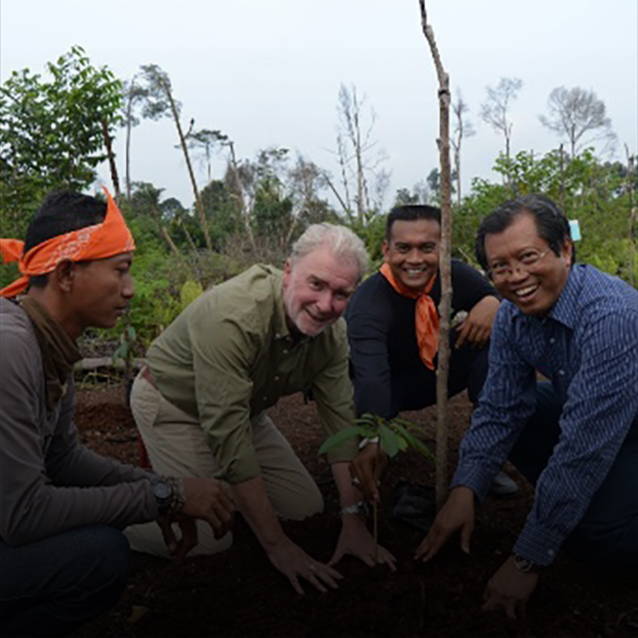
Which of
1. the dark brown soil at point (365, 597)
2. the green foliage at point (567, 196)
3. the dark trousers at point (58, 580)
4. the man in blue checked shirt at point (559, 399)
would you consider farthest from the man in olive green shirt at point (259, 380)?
the green foliage at point (567, 196)

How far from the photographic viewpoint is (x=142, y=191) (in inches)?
811

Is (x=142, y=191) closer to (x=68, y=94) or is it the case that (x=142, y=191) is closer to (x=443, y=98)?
(x=68, y=94)

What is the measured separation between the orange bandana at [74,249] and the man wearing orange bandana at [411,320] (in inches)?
59.1

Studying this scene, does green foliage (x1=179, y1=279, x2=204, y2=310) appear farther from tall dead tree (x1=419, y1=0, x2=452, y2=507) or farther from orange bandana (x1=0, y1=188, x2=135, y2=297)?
orange bandana (x1=0, y1=188, x2=135, y2=297)

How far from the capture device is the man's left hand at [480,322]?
10.9ft

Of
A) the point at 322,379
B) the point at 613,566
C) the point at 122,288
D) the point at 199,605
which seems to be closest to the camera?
the point at 122,288

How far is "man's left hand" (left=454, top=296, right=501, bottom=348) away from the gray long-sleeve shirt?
1.90 metres

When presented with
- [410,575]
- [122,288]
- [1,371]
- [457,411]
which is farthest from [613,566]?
[457,411]

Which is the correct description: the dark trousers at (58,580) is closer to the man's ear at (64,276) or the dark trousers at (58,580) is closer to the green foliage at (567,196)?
the man's ear at (64,276)

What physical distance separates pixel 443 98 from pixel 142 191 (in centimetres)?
1942

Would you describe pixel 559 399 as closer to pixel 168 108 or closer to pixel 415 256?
pixel 415 256

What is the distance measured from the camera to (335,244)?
2330 mm

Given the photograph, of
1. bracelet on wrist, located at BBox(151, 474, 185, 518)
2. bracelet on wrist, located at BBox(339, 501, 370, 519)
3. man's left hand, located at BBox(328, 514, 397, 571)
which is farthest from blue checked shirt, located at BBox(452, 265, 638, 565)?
bracelet on wrist, located at BBox(151, 474, 185, 518)

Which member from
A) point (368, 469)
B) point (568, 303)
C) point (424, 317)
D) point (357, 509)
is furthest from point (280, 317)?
point (424, 317)
